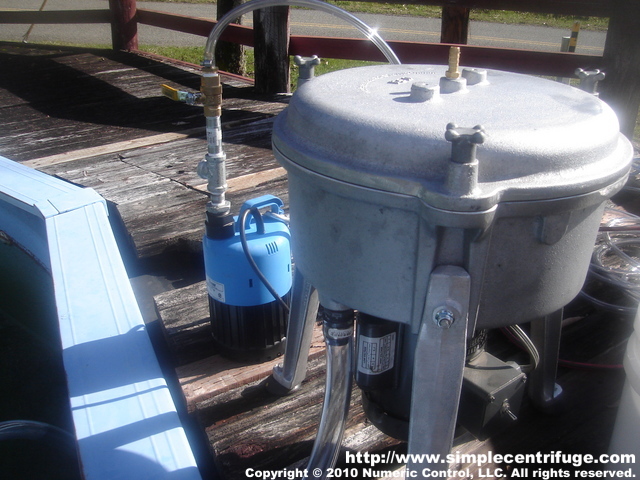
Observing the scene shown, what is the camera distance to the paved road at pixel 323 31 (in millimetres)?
10758

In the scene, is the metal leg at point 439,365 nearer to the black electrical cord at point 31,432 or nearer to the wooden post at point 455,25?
the black electrical cord at point 31,432

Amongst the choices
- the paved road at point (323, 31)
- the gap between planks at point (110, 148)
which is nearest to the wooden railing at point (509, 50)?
the gap between planks at point (110, 148)

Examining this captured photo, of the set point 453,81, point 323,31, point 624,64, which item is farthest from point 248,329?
point 323,31

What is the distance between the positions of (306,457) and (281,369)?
0.23 metres

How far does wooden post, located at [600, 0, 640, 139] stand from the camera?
2695 millimetres

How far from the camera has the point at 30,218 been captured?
7.60ft

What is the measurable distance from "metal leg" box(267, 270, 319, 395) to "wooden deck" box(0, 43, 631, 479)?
56mm

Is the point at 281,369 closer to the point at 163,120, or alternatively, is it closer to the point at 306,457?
the point at 306,457

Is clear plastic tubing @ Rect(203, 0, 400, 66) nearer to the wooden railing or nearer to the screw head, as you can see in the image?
the screw head

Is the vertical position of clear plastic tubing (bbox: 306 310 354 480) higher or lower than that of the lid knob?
lower

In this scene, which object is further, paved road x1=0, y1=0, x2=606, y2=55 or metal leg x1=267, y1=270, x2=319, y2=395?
paved road x1=0, y1=0, x2=606, y2=55

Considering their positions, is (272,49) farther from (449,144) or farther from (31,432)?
(449,144)

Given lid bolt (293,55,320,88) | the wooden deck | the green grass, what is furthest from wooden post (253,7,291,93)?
the green grass

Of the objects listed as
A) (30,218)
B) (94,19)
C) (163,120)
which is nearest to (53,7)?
(94,19)
